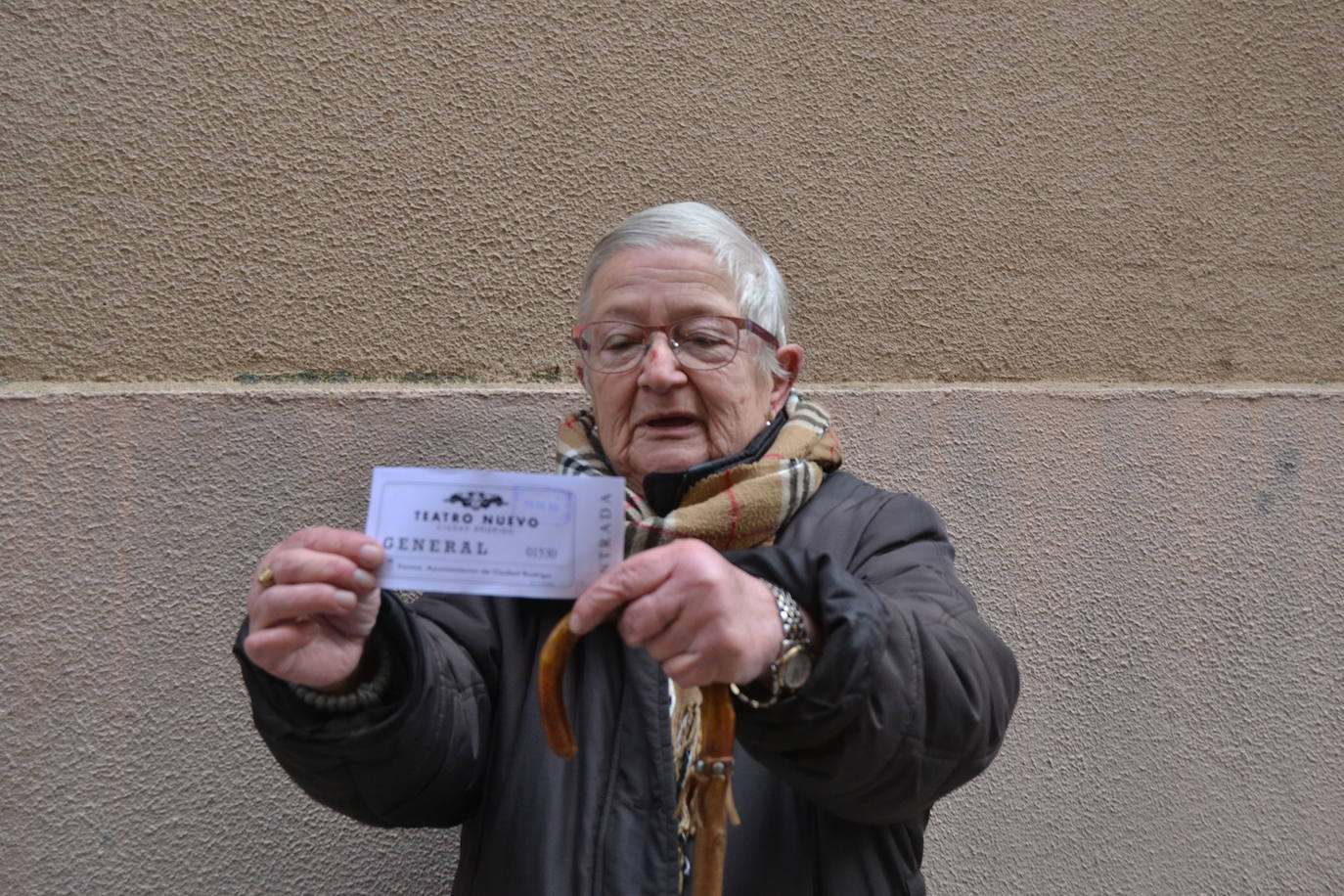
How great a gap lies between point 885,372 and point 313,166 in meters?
1.29

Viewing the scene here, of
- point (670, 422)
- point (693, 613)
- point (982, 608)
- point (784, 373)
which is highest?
point (784, 373)

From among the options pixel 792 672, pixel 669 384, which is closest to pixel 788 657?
pixel 792 672

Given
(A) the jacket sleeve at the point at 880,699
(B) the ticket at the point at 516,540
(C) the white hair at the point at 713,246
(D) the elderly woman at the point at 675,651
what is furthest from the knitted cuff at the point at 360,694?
(C) the white hair at the point at 713,246

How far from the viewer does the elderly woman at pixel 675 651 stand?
3.66ft

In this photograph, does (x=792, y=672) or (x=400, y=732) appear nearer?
(x=792, y=672)

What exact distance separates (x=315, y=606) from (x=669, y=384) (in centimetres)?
70

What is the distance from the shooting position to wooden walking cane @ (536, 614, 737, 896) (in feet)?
3.77

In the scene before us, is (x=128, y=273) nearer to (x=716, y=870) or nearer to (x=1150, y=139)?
(x=716, y=870)

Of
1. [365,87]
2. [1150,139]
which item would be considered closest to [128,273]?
[365,87]

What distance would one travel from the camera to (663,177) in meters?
2.27

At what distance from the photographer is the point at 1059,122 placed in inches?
98.2

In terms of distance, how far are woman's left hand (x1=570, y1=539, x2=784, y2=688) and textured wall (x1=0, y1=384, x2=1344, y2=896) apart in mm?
1061

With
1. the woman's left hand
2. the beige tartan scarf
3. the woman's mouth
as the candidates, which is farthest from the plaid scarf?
the woman's left hand

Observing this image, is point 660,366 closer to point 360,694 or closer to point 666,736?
point 666,736
